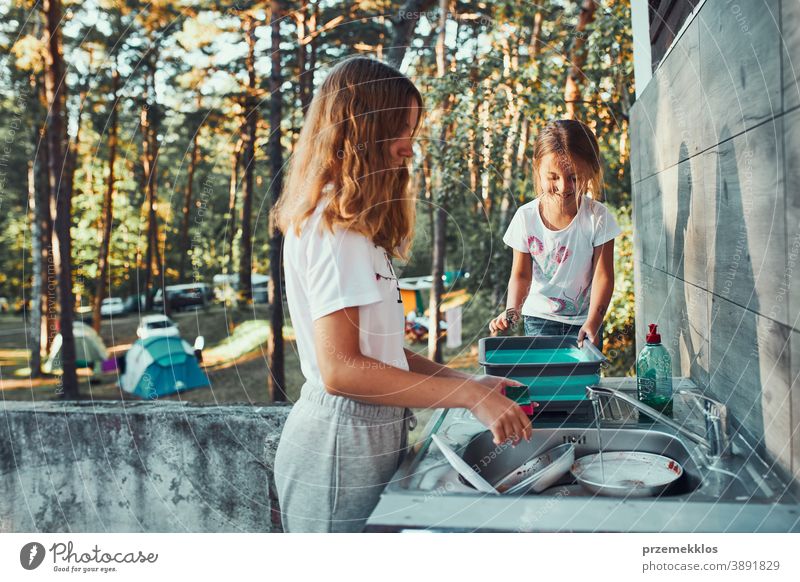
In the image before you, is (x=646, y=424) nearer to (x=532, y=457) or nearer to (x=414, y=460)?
(x=532, y=457)

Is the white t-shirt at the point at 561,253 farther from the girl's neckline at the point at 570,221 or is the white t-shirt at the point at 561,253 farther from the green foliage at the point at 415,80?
the green foliage at the point at 415,80

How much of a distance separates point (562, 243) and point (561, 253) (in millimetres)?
29

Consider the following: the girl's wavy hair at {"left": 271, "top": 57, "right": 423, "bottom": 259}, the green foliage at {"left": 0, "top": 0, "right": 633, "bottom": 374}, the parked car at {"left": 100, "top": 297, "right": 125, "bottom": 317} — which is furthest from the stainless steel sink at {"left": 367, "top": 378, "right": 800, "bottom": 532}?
the parked car at {"left": 100, "top": 297, "right": 125, "bottom": 317}

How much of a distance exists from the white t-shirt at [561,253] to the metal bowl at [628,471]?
2.03 feet

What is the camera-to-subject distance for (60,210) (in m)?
3.94

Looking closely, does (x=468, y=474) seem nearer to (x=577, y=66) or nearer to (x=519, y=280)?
(x=519, y=280)

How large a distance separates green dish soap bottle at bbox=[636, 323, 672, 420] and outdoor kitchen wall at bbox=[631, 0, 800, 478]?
80mm

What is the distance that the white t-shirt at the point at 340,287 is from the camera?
822 mm

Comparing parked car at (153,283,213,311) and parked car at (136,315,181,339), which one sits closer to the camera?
parked car at (136,315,181,339)

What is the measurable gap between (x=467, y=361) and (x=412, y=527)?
667 centimetres

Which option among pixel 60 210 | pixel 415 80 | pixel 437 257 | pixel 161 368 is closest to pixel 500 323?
pixel 415 80

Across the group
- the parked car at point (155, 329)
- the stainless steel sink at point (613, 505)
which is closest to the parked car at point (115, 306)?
the parked car at point (155, 329)

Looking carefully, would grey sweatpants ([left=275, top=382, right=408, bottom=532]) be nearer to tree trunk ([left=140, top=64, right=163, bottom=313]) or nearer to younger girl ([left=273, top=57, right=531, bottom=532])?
younger girl ([left=273, top=57, right=531, bottom=532])

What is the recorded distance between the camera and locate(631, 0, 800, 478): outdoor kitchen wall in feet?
2.69
